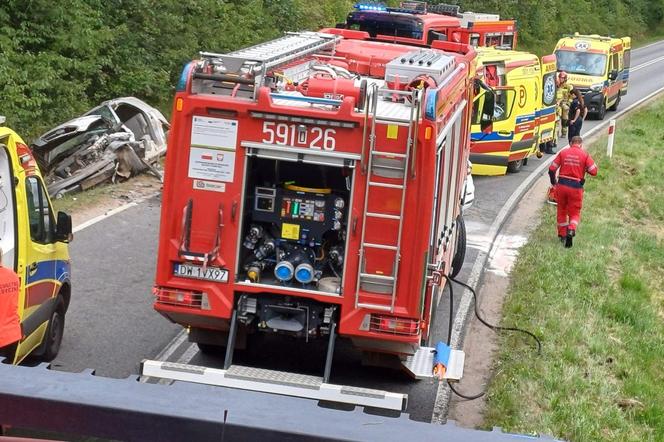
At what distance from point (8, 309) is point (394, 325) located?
317 cm

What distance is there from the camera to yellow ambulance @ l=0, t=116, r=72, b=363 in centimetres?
806

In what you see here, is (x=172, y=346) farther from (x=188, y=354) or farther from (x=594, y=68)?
(x=594, y=68)

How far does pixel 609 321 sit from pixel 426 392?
3.43 m

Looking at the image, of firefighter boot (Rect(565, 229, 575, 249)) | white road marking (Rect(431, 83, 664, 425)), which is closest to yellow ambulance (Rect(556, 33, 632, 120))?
white road marking (Rect(431, 83, 664, 425))

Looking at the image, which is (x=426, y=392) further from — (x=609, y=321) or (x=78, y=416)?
(x=78, y=416)

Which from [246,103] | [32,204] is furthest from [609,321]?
[32,204]

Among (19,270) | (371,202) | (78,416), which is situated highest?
(78,416)

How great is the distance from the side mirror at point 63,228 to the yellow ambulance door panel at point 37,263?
0.07 meters

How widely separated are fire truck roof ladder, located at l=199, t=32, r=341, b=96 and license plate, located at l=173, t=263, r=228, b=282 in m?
1.56

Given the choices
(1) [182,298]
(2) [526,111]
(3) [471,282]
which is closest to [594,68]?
(2) [526,111]

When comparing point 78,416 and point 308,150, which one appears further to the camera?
point 308,150

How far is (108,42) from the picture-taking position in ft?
74.6

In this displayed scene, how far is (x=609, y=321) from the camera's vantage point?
39.6 feet

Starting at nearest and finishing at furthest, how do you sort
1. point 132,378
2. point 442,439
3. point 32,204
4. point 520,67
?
point 442,439 < point 132,378 < point 32,204 < point 520,67
